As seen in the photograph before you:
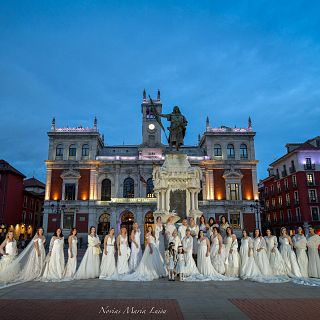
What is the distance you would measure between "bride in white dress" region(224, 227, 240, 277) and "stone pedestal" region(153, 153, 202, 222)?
→ 433 cm

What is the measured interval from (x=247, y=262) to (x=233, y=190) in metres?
39.5

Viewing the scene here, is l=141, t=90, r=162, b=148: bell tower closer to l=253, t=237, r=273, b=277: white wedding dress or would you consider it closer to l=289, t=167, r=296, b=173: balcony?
l=289, t=167, r=296, b=173: balcony

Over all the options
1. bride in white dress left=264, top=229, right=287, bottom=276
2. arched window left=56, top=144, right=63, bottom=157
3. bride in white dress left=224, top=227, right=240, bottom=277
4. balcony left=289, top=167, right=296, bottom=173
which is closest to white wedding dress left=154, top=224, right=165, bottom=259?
bride in white dress left=224, top=227, right=240, bottom=277

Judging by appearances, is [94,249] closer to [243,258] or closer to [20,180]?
[243,258]

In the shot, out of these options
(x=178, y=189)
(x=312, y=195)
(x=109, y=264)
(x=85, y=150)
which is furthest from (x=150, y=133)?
(x=109, y=264)

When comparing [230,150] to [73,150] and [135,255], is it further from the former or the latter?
[135,255]

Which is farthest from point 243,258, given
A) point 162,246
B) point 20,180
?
point 20,180

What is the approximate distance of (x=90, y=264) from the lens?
38.9 feet

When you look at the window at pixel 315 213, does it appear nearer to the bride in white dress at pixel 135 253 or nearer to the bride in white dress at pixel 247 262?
the bride in white dress at pixel 247 262

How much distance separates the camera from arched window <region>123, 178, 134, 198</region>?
50375mm

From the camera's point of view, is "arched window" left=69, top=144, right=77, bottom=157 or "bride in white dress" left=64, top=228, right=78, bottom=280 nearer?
"bride in white dress" left=64, top=228, right=78, bottom=280

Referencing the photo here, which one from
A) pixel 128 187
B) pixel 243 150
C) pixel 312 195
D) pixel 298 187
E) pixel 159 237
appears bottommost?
pixel 159 237

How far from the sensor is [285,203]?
174ft

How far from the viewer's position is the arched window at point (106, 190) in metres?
50.2
